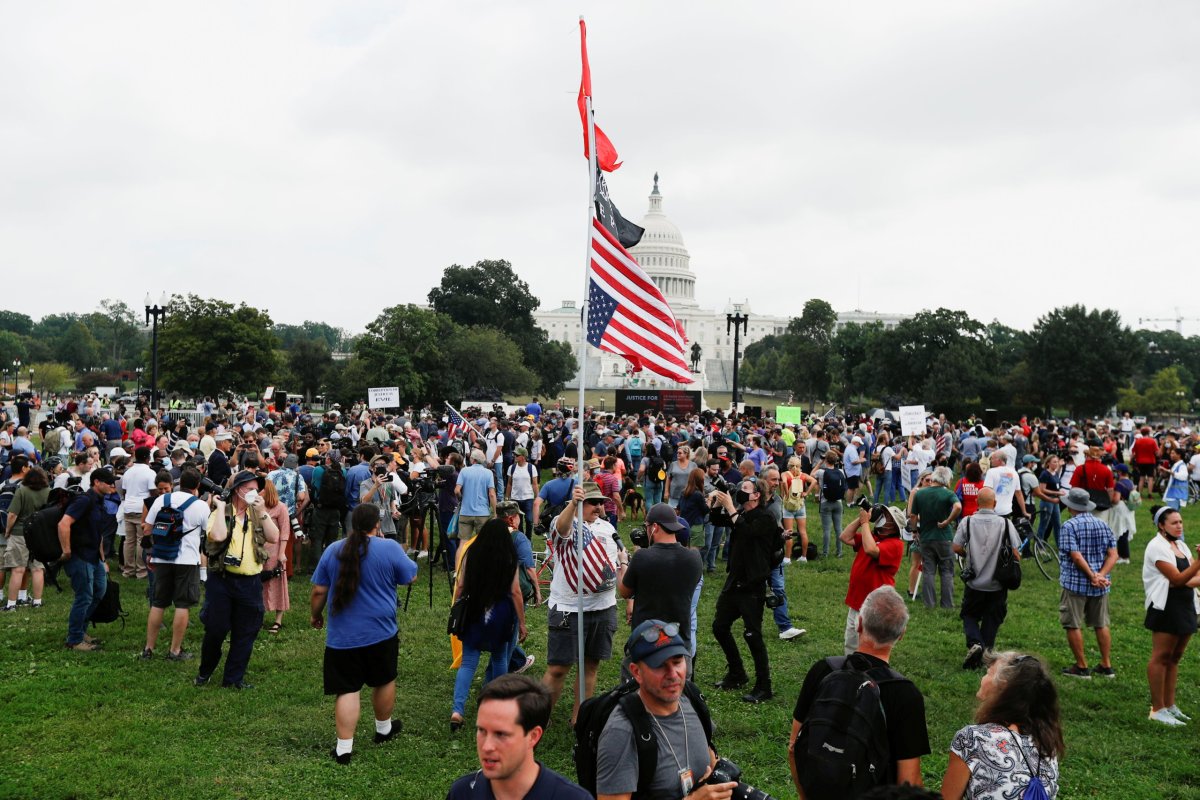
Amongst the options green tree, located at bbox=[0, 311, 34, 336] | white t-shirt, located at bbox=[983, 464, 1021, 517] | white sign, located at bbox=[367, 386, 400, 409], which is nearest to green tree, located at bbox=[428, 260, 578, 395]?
white sign, located at bbox=[367, 386, 400, 409]

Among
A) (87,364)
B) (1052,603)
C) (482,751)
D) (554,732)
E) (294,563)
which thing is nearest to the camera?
(482,751)

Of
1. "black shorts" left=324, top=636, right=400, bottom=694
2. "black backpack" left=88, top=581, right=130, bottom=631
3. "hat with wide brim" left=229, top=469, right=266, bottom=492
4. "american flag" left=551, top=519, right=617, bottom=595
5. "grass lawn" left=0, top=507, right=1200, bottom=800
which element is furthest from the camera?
"black backpack" left=88, top=581, right=130, bottom=631

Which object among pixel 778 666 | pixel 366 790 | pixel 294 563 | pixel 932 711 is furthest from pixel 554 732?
pixel 294 563

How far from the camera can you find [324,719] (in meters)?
6.47

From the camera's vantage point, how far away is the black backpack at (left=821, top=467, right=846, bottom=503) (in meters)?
12.5

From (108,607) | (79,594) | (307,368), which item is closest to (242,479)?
(79,594)

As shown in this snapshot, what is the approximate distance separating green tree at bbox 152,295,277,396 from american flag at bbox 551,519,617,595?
43.0 meters

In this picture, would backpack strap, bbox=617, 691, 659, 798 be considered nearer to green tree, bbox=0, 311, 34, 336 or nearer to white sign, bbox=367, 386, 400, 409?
white sign, bbox=367, 386, 400, 409

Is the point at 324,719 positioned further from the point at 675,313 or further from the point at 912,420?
the point at 675,313

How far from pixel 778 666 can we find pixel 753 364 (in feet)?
366

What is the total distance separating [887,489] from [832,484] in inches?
254

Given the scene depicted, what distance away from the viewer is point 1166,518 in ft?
21.3

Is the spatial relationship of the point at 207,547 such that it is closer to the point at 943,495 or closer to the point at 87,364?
the point at 943,495

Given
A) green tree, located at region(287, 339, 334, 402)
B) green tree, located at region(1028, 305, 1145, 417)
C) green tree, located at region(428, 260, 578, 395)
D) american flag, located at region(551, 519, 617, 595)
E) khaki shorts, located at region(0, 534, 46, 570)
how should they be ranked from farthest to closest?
green tree, located at region(428, 260, 578, 395)
green tree, located at region(287, 339, 334, 402)
green tree, located at region(1028, 305, 1145, 417)
khaki shorts, located at region(0, 534, 46, 570)
american flag, located at region(551, 519, 617, 595)
